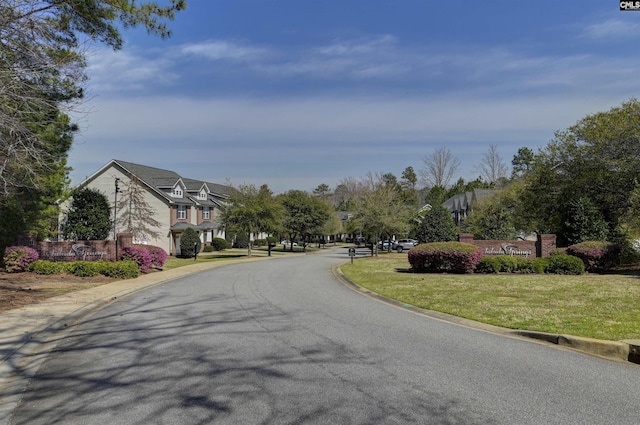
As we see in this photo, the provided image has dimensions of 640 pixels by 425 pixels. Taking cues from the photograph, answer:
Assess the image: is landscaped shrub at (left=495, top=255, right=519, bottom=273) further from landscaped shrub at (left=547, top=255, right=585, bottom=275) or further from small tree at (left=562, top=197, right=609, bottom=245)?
small tree at (left=562, top=197, right=609, bottom=245)

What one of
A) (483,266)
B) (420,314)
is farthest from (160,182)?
(420,314)

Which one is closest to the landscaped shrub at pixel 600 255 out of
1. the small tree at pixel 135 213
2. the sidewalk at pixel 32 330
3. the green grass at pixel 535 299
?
the green grass at pixel 535 299

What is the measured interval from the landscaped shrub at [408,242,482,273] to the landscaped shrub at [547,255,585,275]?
9.85 feet

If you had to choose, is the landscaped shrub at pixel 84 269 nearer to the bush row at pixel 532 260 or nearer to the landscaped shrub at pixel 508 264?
the bush row at pixel 532 260

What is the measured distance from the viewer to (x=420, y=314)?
10.9 m

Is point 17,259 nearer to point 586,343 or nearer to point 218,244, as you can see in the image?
point 586,343

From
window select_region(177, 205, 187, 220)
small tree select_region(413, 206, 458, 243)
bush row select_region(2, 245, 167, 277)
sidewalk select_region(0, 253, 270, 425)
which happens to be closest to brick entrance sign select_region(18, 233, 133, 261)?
bush row select_region(2, 245, 167, 277)

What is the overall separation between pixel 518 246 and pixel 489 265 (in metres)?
4.30

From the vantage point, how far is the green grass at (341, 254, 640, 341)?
349 inches

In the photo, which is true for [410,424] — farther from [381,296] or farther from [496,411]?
[381,296]

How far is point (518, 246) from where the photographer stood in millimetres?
23953

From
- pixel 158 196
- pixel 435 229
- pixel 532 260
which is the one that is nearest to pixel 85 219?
pixel 158 196

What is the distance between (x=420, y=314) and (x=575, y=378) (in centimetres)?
501

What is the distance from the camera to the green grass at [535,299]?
8875mm
